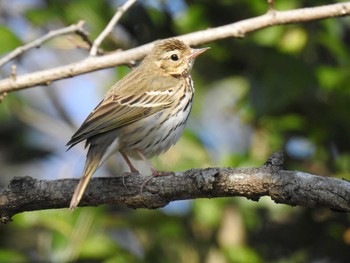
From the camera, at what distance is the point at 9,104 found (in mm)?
8906

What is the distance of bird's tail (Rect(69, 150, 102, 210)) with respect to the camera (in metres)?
5.18

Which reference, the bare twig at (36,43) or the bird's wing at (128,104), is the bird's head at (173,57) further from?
the bare twig at (36,43)

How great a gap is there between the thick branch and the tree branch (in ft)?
3.45

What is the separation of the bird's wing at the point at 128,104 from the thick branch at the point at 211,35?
0.38 metres

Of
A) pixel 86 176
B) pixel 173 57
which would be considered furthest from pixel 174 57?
pixel 86 176

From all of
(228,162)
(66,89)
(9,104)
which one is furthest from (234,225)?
(66,89)

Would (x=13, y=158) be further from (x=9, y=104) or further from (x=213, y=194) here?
(x=213, y=194)

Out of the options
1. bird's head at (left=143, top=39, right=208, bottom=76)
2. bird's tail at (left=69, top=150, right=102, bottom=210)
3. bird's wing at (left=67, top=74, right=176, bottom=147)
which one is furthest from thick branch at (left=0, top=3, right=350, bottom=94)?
bird's head at (left=143, top=39, right=208, bottom=76)

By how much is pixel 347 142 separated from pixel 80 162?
2931 millimetres

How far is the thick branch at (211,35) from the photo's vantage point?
238 inches

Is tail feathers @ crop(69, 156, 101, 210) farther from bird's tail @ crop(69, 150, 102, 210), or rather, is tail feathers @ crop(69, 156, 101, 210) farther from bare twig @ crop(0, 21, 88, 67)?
bare twig @ crop(0, 21, 88, 67)

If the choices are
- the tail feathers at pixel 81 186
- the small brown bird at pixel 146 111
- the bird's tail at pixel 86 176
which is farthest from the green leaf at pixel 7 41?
the tail feathers at pixel 81 186

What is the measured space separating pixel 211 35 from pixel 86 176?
1601 mm

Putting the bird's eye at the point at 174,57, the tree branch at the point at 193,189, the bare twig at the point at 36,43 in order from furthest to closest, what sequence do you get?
1. the bird's eye at the point at 174,57
2. the bare twig at the point at 36,43
3. the tree branch at the point at 193,189
